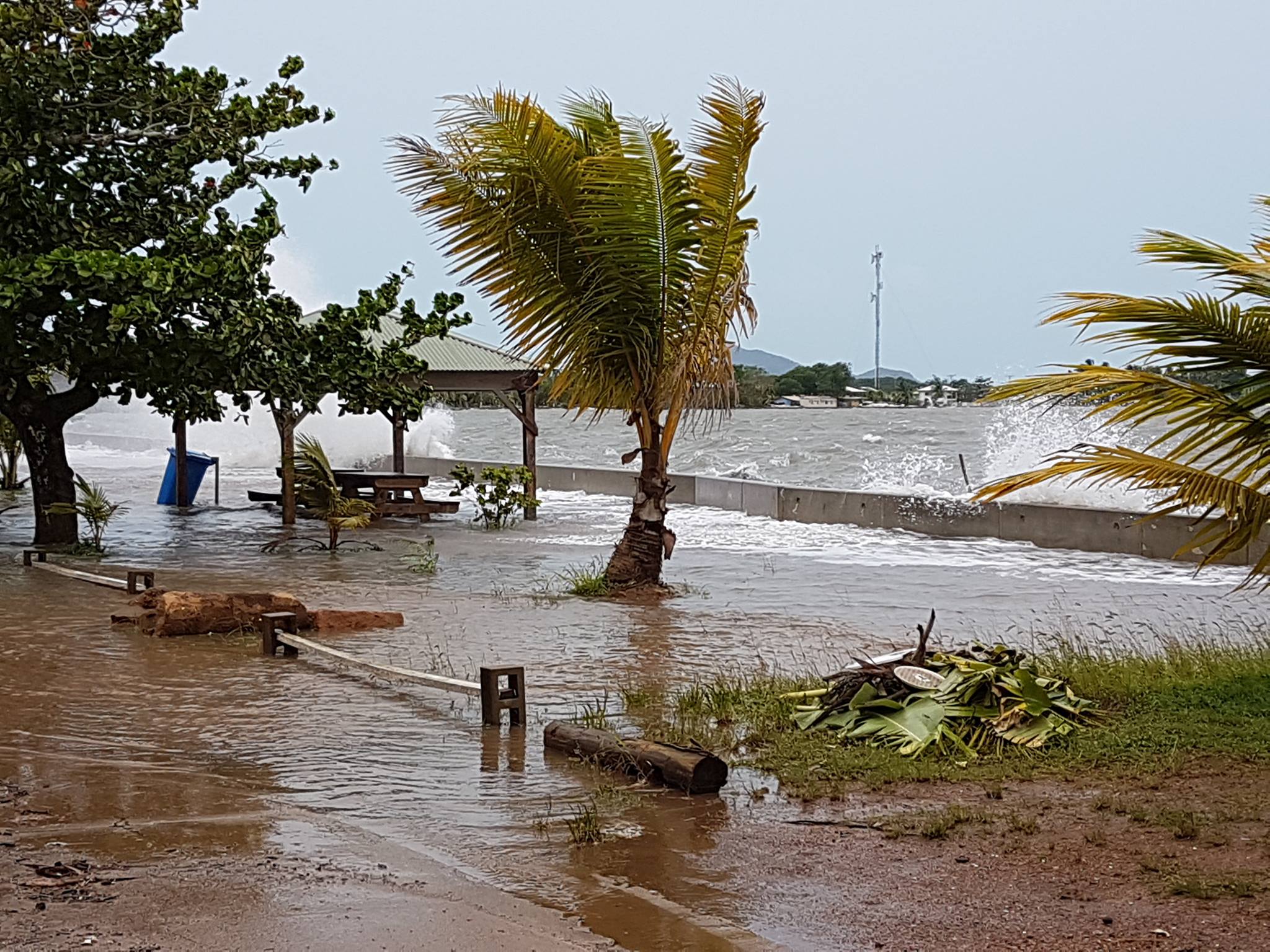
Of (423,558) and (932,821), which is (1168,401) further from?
(423,558)

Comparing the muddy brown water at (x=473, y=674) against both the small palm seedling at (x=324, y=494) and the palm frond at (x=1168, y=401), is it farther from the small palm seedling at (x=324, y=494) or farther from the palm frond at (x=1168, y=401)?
the palm frond at (x=1168, y=401)

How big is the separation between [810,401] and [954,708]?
408 feet

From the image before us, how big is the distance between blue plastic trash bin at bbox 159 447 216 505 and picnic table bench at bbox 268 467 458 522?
335cm

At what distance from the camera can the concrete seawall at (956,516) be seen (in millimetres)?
21109

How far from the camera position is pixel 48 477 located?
19.7m

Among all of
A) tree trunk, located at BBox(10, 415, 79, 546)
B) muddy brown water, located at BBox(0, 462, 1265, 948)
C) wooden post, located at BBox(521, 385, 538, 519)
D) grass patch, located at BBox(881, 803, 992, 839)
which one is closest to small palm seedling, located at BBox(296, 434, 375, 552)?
muddy brown water, located at BBox(0, 462, 1265, 948)

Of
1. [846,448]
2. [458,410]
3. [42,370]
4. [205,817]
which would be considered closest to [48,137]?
[42,370]

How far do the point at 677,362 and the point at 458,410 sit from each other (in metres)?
150

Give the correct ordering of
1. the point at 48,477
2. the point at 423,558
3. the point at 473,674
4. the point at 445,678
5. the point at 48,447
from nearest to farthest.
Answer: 1. the point at 445,678
2. the point at 473,674
3. the point at 48,447
4. the point at 48,477
5. the point at 423,558

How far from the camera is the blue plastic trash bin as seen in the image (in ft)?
98.5

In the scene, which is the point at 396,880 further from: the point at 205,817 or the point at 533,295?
the point at 533,295

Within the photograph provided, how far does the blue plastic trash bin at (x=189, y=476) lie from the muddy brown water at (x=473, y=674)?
25.0 ft

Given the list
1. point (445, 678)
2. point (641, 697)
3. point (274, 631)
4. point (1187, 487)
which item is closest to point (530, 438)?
point (274, 631)

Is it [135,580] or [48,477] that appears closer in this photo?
[135,580]
